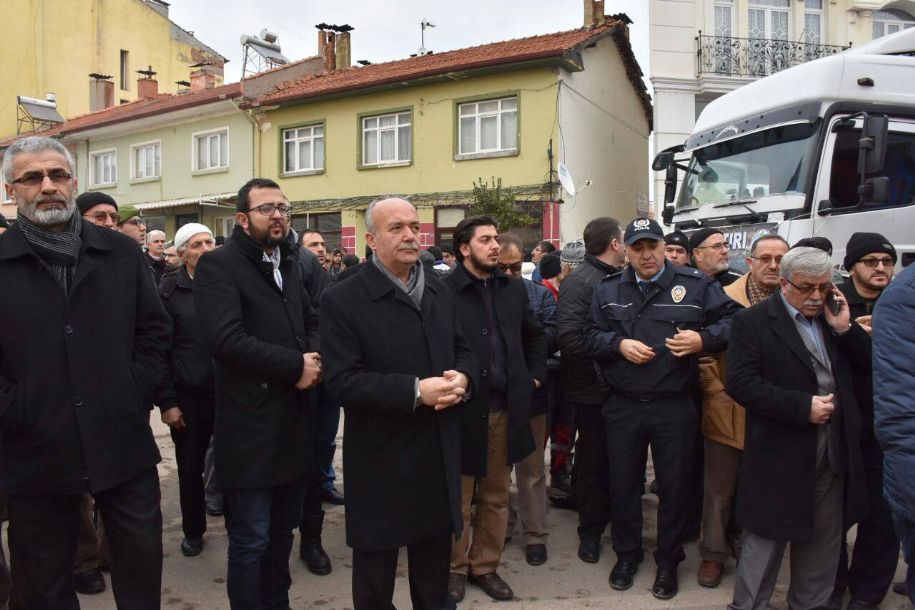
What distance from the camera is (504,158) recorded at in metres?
17.4

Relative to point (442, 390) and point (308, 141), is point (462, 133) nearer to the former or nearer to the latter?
point (308, 141)

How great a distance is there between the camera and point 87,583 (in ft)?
12.9

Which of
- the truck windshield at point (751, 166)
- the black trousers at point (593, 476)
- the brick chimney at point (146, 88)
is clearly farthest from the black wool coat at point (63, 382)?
the brick chimney at point (146, 88)

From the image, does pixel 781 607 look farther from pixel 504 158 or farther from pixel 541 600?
pixel 504 158

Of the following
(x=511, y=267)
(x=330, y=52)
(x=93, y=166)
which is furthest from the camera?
(x=93, y=166)

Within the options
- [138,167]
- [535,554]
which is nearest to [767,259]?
[535,554]

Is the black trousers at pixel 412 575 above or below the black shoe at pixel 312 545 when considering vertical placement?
above

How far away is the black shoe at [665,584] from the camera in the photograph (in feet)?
12.9

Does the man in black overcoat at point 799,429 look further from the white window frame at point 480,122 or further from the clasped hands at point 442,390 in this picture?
the white window frame at point 480,122

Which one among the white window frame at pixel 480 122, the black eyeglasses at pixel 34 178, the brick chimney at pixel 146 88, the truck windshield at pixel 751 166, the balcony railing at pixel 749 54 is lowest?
the black eyeglasses at pixel 34 178

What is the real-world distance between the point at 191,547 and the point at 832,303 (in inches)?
149

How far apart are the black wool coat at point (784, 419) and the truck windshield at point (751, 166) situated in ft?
12.1

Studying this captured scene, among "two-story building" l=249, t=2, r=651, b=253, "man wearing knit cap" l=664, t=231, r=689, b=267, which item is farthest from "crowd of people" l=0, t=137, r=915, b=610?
"two-story building" l=249, t=2, r=651, b=253

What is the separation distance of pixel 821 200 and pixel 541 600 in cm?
459
